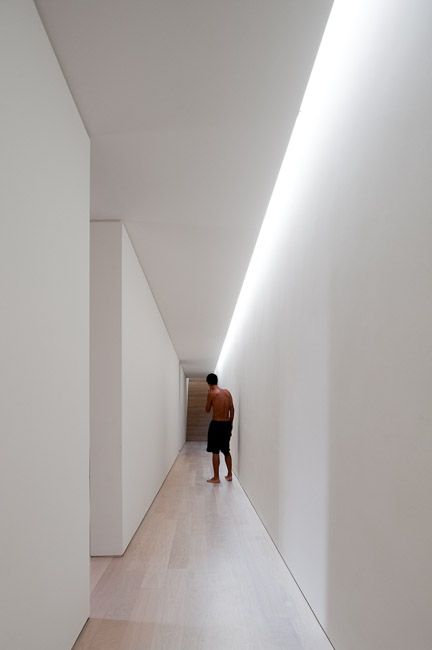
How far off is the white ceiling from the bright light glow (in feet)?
0.57

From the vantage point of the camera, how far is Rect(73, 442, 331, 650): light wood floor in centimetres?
263

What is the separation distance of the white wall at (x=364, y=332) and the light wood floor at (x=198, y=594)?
0.20m

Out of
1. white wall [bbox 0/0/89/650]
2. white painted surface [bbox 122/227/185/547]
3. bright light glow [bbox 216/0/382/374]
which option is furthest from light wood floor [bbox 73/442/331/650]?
bright light glow [bbox 216/0/382/374]

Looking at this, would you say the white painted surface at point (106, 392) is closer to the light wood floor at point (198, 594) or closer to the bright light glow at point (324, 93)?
the light wood floor at point (198, 594)

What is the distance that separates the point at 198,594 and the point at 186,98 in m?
2.93

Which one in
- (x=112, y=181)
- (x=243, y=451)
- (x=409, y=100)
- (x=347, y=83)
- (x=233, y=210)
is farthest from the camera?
(x=243, y=451)

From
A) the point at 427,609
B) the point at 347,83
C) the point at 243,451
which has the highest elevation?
the point at 347,83

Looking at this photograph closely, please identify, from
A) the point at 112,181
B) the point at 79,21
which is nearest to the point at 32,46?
the point at 79,21

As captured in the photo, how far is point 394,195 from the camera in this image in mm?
1828

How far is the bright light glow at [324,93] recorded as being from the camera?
230cm

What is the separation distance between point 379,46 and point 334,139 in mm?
660

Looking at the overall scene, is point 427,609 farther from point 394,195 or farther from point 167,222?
point 167,222

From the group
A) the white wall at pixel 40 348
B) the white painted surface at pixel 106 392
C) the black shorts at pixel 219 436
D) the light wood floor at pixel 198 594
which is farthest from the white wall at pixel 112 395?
the black shorts at pixel 219 436

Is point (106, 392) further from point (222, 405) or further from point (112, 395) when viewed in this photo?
point (222, 405)
